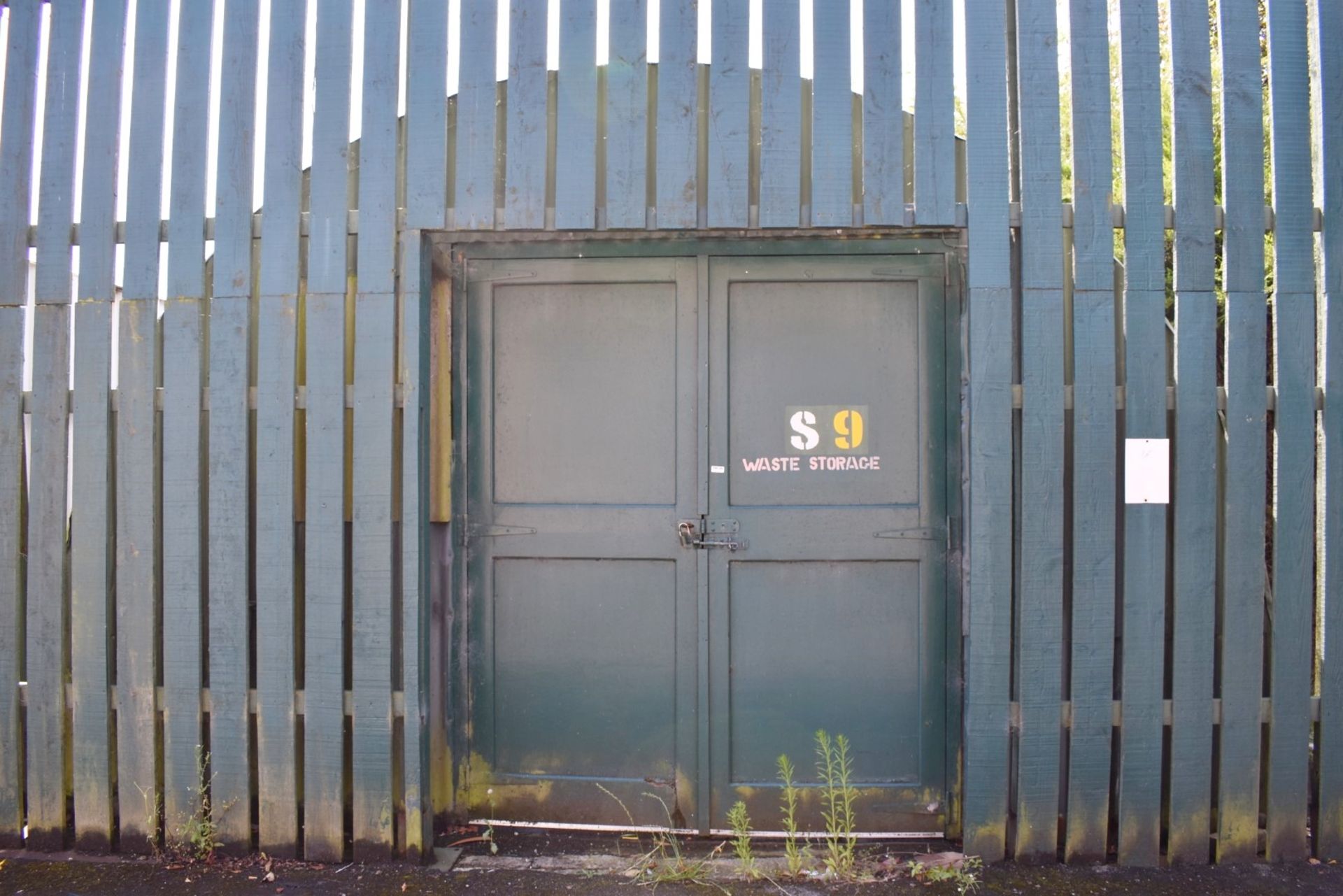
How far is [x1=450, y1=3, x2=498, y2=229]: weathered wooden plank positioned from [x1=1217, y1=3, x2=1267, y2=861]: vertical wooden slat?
3013mm

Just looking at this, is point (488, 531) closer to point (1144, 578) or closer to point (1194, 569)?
point (1144, 578)

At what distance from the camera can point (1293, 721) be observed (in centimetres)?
337

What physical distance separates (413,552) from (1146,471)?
117 inches

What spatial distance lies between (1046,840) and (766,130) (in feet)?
10.1

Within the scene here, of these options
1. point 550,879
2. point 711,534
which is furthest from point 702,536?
point 550,879

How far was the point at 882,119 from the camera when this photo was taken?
3.42 meters

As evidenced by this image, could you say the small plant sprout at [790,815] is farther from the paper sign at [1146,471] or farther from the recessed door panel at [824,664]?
the paper sign at [1146,471]

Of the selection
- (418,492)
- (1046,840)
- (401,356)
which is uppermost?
(401,356)

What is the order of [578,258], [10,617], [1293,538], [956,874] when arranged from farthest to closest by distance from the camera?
[578,258] < [10,617] < [1293,538] < [956,874]

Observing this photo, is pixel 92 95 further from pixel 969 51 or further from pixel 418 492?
pixel 969 51

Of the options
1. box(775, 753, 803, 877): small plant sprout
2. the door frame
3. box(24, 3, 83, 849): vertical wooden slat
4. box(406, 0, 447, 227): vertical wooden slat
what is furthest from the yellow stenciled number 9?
box(24, 3, 83, 849): vertical wooden slat

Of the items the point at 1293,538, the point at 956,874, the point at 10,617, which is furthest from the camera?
the point at 10,617

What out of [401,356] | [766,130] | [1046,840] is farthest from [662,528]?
[1046,840]

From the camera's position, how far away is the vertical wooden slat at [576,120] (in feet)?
11.3
